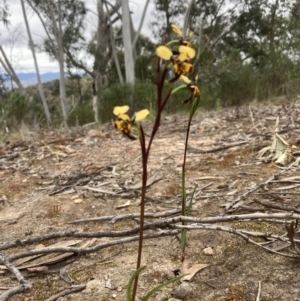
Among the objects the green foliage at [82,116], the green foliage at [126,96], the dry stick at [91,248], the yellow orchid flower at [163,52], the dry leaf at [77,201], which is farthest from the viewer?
the green foliage at [82,116]

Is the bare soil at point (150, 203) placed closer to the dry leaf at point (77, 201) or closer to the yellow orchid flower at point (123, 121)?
the dry leaf at point (77, 201)

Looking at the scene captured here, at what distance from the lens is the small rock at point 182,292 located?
4.28 feet

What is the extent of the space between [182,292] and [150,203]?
3.21 ft

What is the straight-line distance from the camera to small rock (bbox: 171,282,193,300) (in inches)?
Result: 51.4

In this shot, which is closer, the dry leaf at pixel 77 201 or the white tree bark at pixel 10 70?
the dry leaf at pixel 77 201

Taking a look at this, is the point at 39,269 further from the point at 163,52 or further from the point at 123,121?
the point at 163,52

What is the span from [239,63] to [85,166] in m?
8.65

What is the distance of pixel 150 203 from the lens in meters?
2.27

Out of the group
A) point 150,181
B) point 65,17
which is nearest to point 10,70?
point 65,17

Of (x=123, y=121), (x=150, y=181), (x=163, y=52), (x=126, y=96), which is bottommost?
(x=150, y=181)

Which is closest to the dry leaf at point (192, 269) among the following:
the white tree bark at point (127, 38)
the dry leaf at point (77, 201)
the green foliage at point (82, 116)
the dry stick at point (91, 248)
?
the dry stick at point (91, 248)

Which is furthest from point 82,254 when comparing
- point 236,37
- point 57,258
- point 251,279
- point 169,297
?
point 236,37

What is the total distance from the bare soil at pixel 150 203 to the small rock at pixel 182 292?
1 centimetres

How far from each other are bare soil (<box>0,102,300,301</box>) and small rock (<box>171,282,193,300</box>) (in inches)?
0.5
